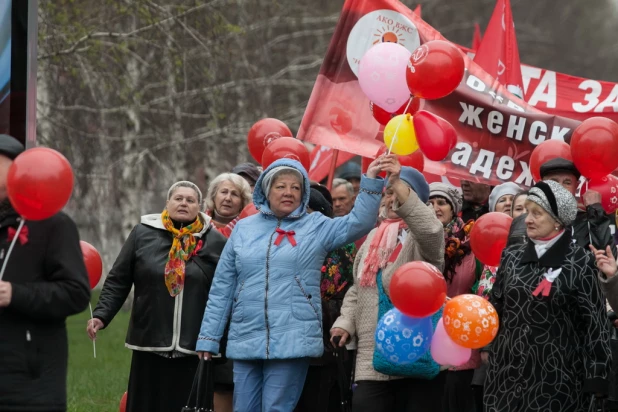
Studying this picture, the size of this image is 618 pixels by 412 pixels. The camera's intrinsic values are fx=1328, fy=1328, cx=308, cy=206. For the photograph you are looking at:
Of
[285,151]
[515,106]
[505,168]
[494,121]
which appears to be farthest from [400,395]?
[515,106]

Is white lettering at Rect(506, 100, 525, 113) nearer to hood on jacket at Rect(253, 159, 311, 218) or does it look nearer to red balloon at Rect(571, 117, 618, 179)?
red balloon at Rect(571, 117, 618, 179)

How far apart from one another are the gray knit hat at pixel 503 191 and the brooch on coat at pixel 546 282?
2.37m

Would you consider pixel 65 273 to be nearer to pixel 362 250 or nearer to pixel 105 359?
pixel 362 250

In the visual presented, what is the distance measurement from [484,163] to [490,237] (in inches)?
67.5

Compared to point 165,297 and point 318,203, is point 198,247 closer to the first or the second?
point 165,297

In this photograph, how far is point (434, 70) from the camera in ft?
25.0

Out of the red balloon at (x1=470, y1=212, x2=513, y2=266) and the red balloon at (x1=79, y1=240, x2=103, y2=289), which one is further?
the red balloon at (x1=79, y1=240, x2=103, y2=289)

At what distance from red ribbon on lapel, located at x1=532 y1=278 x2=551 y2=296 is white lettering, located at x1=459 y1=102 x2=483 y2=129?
3024 millimetres

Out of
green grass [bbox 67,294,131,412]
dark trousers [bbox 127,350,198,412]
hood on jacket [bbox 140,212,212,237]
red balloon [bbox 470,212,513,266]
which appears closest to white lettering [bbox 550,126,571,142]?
red balloon [bbox 470,212,513,266]

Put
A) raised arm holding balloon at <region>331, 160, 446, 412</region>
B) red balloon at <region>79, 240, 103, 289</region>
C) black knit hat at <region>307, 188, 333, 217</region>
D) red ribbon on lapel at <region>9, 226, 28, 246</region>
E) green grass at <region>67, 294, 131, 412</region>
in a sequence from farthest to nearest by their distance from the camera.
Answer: green grass at <region>67, 294, 131, 412</region> < black knit hat at <region>307, 188, 333, 217</region> < red balloon at <region>79, 240, 103, 289</region> < raised arm holding balloon at <region>331, 160, 446, 412</region> < red ribbon on lapel at <region>9, 226, 28, 246</region>

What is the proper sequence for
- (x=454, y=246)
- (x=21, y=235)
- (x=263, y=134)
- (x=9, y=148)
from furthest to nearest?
1. (x=263, y=134)
2. (x=454, y=246)
3. (x=9, y=148)
4. (x=21, y=235)

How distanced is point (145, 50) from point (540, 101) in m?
8.07

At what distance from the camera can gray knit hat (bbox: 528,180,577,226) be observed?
6.87 meters

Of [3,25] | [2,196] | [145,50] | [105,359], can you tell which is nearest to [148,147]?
[145,50]
